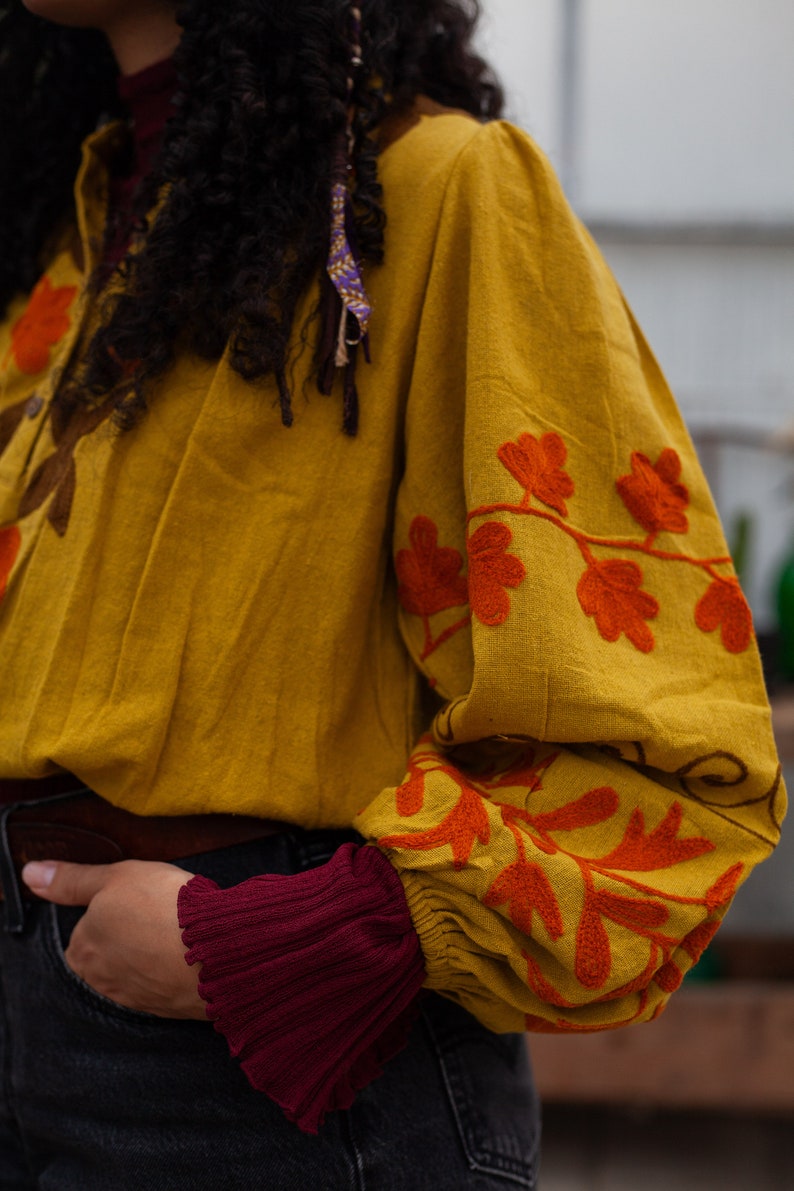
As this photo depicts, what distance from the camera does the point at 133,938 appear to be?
653 millimetres

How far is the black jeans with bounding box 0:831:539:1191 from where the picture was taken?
0.67 m

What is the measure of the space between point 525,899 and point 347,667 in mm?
205

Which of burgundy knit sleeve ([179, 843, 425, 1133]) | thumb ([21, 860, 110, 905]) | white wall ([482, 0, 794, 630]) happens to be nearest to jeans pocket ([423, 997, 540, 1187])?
burgundy knit sleeve ([179, 843, 425, 1133])

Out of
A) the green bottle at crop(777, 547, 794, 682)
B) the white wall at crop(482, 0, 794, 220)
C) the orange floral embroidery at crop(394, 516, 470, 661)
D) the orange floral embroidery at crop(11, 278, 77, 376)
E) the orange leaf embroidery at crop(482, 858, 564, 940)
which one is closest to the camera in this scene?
the orange leaf embroidery at crop(482, 858, 564, 940)

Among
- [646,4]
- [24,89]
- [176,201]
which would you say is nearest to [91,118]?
[24,89]

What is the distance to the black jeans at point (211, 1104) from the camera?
0.67 m

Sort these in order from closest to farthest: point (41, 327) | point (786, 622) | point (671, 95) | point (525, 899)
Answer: point (525, 899)
point (41, 327)
point (786, 622)
point (671, 95)

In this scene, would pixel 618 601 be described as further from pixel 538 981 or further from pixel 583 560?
pixel 538 981

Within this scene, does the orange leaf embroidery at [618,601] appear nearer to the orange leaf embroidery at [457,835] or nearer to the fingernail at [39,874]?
the orange leaf embroidery at [457,835]

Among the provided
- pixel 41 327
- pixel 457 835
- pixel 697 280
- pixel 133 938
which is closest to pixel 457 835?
pixel 457 835

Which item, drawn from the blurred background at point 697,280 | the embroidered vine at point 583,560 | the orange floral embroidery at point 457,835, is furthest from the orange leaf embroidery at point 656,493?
the blurred background at point 697,280

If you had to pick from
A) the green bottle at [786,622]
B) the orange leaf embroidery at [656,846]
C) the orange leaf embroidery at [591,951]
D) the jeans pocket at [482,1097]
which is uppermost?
the orange leaf embroidery at [656,846]

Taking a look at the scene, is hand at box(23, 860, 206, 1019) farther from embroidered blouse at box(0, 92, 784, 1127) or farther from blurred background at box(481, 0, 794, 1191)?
blurred background at box(481, 0, 794, 1191)

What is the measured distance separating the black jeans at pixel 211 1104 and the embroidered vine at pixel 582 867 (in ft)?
0.44
